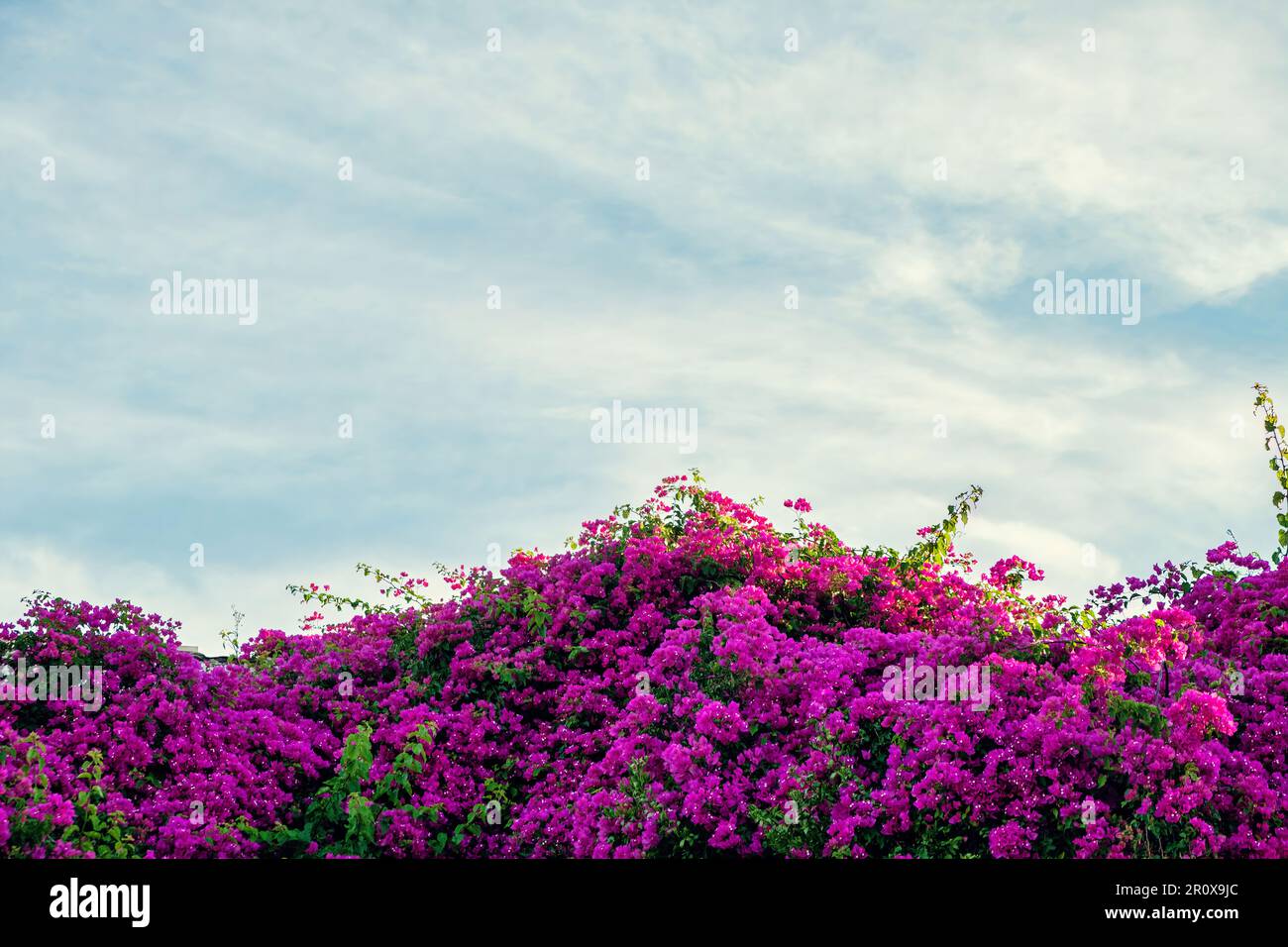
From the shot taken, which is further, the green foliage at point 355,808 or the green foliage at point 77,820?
the green foliage at point 355,808

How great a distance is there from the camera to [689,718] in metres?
8.34

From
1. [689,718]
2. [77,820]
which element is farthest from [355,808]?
[689,718]

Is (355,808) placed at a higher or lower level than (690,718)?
lower

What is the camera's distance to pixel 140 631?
934 cm

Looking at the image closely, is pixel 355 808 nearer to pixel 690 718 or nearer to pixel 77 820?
pixel 77 820

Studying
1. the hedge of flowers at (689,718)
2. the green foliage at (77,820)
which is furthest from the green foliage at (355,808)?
the green foliage at (77,820)

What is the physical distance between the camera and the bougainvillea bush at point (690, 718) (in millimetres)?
6793

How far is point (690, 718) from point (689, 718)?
0.01 m

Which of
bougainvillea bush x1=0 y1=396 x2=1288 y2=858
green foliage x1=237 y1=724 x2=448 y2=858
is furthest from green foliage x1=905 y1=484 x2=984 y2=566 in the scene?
green foliage x1=237 y1=724 x2=448 y2=858

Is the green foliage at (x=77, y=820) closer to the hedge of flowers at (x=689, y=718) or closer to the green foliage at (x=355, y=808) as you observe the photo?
the hedge of flowers at (x=689, y=718)

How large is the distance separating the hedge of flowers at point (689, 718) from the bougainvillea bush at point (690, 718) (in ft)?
0.08
